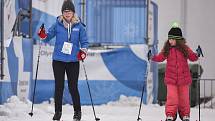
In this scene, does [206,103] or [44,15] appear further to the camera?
[206,103]

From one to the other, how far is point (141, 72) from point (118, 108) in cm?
120

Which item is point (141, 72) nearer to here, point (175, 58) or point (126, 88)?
point (126, 88)

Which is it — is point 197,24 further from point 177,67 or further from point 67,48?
point 67,48

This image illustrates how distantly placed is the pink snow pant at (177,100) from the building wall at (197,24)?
30.2 feet

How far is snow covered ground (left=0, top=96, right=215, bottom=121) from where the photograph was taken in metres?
9.20

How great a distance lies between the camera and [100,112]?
1107 cm

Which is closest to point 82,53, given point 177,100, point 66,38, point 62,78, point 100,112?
point 66,38

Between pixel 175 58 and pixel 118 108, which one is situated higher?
pixel 175 58

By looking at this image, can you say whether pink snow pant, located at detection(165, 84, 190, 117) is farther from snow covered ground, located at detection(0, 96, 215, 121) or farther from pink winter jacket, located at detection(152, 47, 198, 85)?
snow covered ground, located at detection(0, 96, 215, 121)

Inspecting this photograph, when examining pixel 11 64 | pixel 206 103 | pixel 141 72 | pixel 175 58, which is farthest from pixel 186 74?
pixel 206 103

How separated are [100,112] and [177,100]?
288 centimetres

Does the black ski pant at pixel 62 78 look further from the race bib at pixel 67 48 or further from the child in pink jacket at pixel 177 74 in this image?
the child in pink jacket at pixel 177 74

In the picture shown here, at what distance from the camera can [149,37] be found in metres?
13.3

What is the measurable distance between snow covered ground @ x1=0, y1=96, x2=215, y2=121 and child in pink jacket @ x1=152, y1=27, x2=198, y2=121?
115 cm
